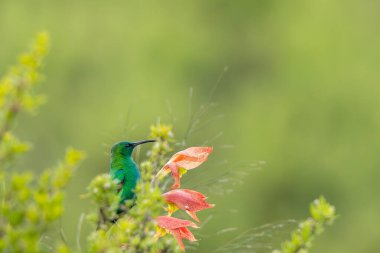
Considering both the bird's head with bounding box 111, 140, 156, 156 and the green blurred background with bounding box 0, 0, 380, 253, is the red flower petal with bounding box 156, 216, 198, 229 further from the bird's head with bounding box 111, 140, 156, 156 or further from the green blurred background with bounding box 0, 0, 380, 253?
the green blurred background with bounding box 0, 0, 380, 253

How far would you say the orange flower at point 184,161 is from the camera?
189 cm

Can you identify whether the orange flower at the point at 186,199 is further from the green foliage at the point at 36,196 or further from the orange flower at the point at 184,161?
the green foliage at the point at 36,196

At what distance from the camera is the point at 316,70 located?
13047 millimetres

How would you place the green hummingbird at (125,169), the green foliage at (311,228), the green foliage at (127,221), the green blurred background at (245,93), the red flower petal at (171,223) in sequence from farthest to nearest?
the green blurred background at (245,93) < the green hummingbird at (125,169) < the red flower petal at (171,223) < the green foliage at (311,228) < the green foliage at (127,221)

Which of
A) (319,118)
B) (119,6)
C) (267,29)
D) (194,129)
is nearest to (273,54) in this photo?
(267,29)

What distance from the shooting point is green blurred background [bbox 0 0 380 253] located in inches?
485

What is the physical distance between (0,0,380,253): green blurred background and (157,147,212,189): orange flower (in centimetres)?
991

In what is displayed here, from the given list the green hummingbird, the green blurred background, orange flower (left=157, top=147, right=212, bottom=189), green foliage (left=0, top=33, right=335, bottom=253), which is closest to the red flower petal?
orange flower (left=157, top=147, right=212, bottom=189)

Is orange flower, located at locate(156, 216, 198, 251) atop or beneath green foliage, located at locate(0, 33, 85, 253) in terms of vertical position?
beneath

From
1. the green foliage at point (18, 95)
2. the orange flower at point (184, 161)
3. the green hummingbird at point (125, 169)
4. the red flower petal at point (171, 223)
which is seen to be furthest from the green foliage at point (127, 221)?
the green hummingbird at point (125, 169)

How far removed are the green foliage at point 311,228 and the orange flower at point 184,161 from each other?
1.61 feet

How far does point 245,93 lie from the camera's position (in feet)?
44.6

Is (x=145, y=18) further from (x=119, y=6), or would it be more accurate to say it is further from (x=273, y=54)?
(x=273, y=54)

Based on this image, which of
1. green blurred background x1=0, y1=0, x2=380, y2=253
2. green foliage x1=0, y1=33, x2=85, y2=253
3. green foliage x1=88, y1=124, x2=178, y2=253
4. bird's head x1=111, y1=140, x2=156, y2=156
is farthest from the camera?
green blurred background x1=0, y1=0, x2=380, y2=253
